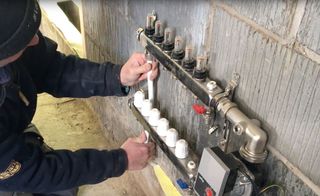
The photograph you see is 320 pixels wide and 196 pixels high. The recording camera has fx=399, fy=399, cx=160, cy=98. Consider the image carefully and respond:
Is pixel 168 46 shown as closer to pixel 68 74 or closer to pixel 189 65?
pixel 189 65

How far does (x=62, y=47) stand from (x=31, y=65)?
82 centimetres

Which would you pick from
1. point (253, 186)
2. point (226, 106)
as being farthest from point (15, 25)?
point (253, 186)

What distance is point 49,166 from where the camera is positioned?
3.44 ft

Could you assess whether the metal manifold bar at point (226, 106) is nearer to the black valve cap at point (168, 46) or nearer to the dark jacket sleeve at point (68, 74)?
the black valve cap at point (168, 46)

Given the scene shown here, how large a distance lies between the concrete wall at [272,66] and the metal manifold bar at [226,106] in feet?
0.09

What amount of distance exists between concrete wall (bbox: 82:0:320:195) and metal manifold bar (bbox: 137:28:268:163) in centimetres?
3

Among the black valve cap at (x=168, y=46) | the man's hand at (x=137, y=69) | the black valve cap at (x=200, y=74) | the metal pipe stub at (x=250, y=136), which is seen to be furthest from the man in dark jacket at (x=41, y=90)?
the metal pipe stub at (x=250, y=136)

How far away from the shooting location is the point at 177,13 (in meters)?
0.91

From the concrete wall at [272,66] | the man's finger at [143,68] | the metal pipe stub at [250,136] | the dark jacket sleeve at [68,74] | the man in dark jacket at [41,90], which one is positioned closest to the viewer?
A: the concrete wall at [272,66]

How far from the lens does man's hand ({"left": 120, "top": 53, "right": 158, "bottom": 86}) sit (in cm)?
109

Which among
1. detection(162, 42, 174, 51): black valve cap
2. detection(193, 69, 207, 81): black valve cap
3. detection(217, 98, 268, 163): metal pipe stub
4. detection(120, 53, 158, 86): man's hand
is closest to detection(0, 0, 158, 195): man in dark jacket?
detection(120, 53, 158, 86): man's hand

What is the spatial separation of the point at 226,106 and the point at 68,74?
0.64m

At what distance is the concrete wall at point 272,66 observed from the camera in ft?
2.05

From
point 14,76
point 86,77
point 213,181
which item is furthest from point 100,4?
point 213,181
